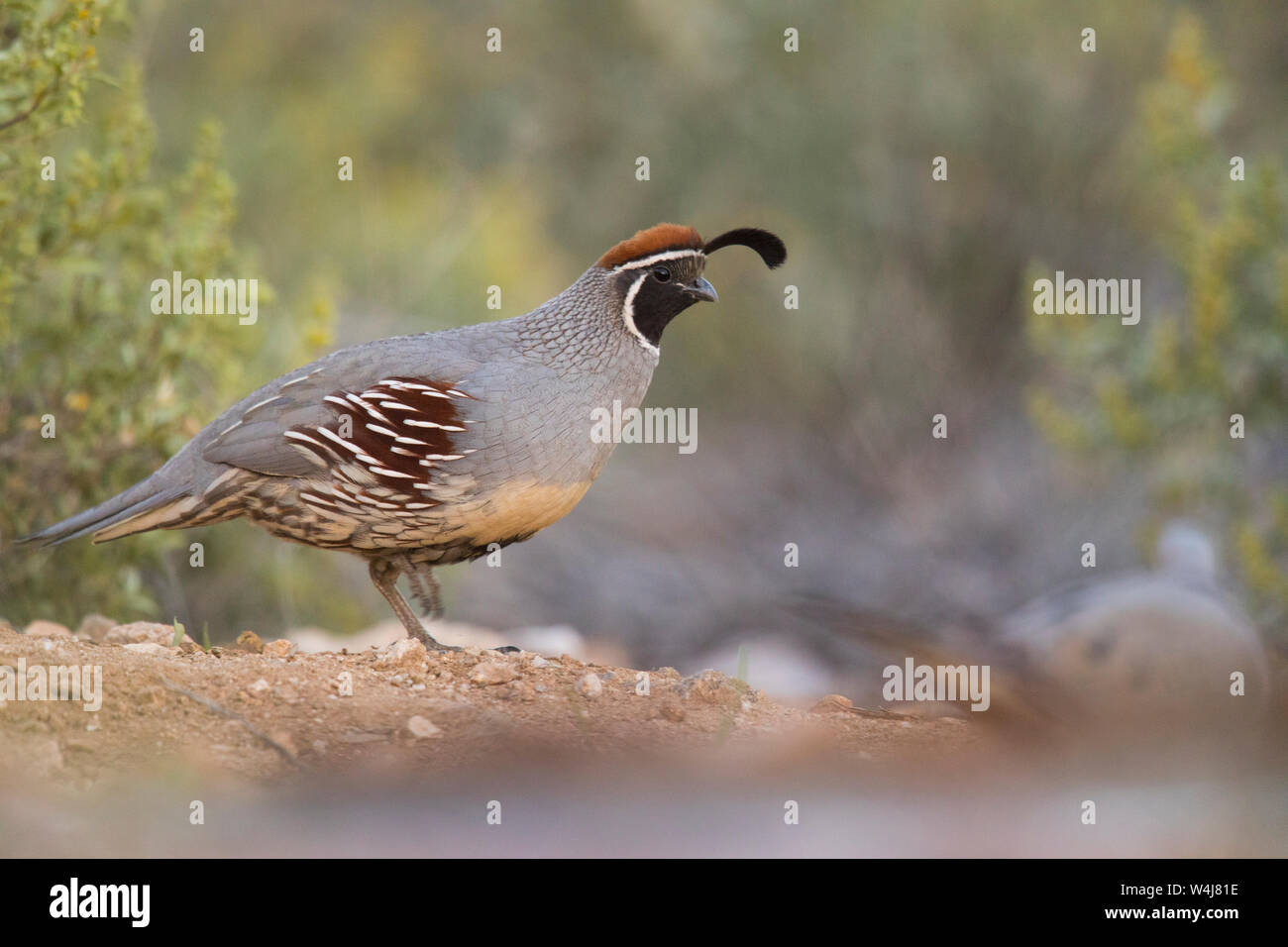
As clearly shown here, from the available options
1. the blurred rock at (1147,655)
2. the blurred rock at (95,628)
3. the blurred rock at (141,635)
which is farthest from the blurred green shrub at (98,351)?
the blurred rock at (1147,655)

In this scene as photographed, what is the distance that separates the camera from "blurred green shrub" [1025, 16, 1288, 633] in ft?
23.5

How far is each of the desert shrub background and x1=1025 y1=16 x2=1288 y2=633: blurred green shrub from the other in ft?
0.09

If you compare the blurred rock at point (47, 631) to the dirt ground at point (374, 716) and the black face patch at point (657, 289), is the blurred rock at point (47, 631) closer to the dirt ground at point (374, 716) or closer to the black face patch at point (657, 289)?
the dirt ground at point (374, 716)

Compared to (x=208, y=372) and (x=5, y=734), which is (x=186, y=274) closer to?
(x=208, y=372)

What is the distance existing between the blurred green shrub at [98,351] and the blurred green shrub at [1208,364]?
4.38 meters

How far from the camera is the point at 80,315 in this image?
5.80 metres

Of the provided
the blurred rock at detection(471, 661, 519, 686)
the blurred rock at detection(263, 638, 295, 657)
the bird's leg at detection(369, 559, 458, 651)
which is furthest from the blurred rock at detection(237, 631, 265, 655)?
the blurred rock at detection(471, 661, 519, 686)

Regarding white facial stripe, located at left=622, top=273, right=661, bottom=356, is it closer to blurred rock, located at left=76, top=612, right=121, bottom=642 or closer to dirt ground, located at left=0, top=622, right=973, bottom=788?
dirt ground, located at left=0, top=622, right=973, bottom=788

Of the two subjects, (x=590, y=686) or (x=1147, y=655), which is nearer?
(x=590, y=686)

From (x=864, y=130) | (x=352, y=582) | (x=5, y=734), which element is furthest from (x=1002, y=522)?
(x=5, y=734)

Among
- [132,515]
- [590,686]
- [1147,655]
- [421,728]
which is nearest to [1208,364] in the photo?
[1147,655]

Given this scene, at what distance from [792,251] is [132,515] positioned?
7541 mm

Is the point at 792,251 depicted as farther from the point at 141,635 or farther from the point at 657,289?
the point at 141,635

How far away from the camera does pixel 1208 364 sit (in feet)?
24.1
